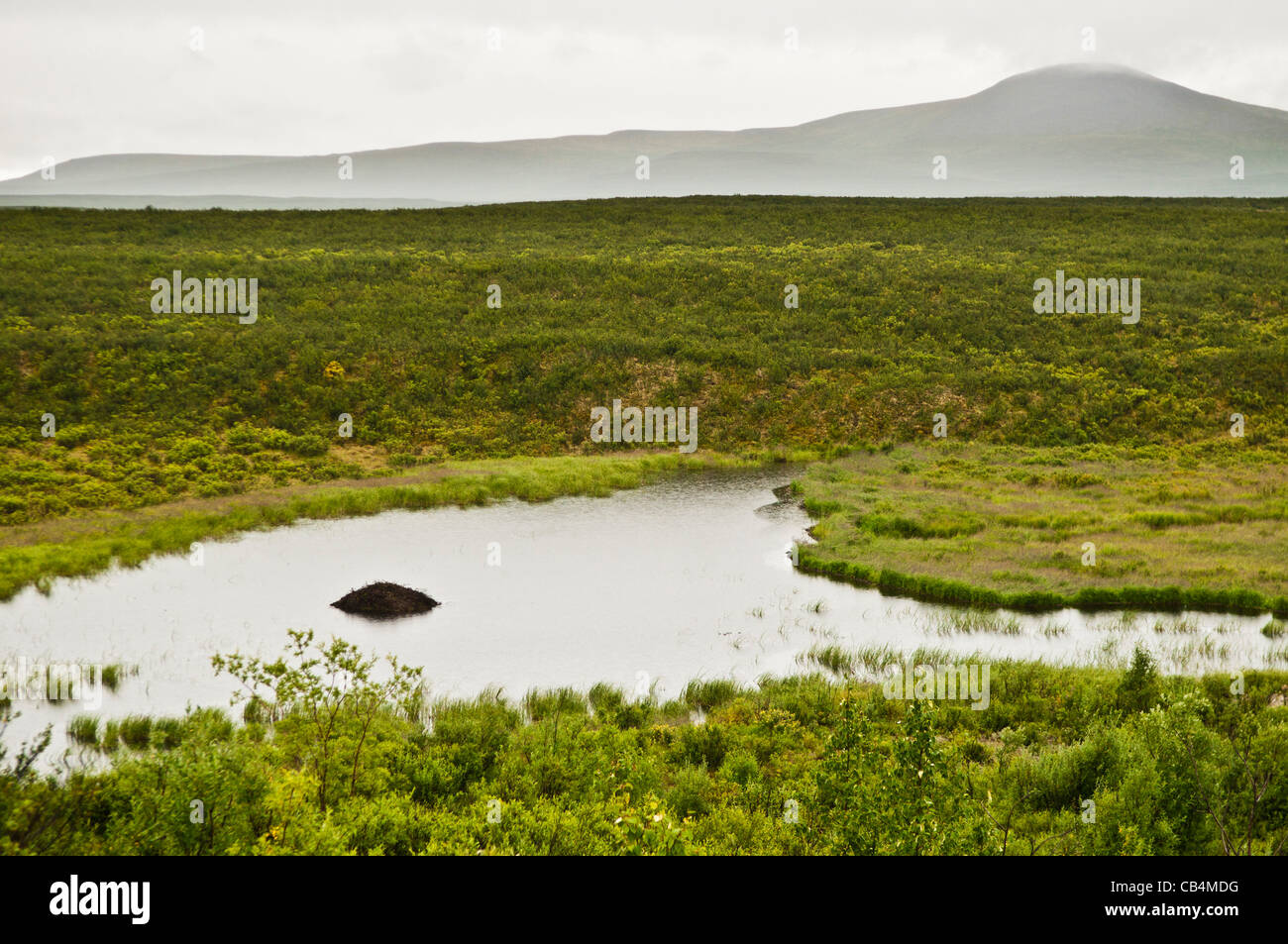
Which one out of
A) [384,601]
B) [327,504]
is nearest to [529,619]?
[384,601]

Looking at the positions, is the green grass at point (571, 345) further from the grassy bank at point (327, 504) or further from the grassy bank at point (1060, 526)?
the grassy bank at point (327, 504)

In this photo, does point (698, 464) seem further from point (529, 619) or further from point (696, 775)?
point (696, 775)

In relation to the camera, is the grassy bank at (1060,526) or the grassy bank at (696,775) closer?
the grassy bank at (696,775)

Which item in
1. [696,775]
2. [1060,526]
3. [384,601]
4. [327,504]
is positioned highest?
A: [327,504]

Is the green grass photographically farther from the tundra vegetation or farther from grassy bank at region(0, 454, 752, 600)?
grassy bank at region(0, 454, 752, 600)

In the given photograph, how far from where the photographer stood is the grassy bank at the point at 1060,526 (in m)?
22.6

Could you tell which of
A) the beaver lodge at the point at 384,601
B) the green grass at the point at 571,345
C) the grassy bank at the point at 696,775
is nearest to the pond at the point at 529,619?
the beaver lodge at the point at 384,601

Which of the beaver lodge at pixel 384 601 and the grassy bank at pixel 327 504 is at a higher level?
the grassy bank at pixel 327 504

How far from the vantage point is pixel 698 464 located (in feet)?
127

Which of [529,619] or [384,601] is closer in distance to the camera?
[529,619]

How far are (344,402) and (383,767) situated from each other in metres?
34.4

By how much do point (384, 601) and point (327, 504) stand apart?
11.0m

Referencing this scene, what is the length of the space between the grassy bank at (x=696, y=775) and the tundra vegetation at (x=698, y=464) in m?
0.07

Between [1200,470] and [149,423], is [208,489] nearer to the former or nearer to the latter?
[149,423]
